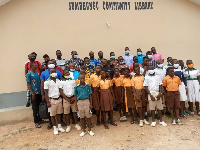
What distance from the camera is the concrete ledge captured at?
238 inches

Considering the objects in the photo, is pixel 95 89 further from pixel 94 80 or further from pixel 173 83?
pixel 173 83

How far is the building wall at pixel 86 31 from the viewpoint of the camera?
6246 mm

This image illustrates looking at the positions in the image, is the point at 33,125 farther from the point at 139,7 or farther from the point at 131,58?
the point at 139,7

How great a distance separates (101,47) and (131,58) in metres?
1.10

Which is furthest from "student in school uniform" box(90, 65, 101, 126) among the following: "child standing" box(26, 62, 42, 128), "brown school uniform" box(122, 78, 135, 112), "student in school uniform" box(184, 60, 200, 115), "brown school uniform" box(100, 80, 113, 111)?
"student in school uniform" box(184, 60, 200, 115)

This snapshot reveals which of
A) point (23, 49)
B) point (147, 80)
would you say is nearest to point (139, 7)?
point (147, 80)

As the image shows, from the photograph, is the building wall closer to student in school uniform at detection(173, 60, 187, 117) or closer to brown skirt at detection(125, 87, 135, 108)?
student in school uniform at detection(173, 60, 187, 117)

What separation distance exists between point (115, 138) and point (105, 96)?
106 centimetres

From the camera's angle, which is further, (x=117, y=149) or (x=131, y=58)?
(x=131, y=58)

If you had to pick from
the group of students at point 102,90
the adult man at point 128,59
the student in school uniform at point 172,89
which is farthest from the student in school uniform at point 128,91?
the adult man at point 128,59

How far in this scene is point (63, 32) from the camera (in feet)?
22.3

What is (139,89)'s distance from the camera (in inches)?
209

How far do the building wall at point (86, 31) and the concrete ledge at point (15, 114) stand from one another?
0.48 m

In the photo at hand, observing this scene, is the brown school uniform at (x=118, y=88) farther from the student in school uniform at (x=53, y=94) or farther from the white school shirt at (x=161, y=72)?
the student in school uniform at (x=53, y=94)
